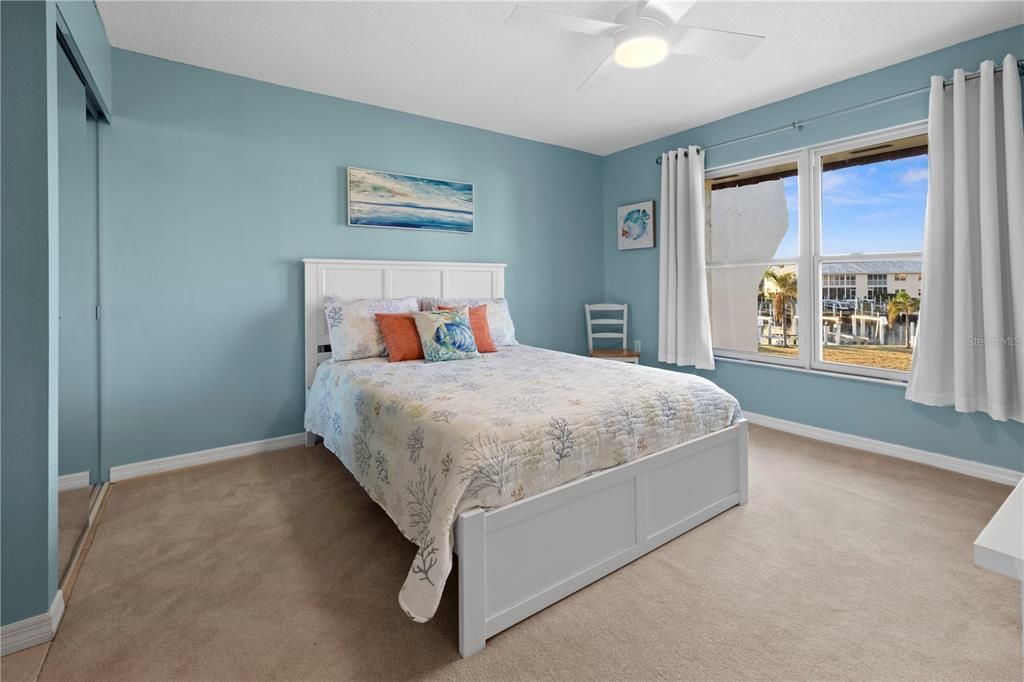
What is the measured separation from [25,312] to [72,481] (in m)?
0.93

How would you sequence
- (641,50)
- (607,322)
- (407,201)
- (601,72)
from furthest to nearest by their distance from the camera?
1. (607,322)
2. (407,201)
3. (601,72)
4. (641,50)

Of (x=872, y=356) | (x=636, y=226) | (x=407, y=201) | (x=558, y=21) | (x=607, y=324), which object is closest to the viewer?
(x=558, y=21)

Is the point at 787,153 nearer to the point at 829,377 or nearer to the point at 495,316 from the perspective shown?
the point at 829,377

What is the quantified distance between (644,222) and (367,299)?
2.77 meters

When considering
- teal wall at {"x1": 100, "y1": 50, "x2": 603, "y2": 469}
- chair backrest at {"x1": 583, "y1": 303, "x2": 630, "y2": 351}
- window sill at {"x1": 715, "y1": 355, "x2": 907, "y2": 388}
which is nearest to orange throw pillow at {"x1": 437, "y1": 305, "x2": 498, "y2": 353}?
teal wall at {"x1": 100, "y1": 50, "x2": 603, "y2": 469}

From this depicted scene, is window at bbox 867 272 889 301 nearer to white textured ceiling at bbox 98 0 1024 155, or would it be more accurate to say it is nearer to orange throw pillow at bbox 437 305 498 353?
white textured ceiling at bbox 98 0 1024 155

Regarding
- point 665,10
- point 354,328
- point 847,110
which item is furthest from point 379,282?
point 847,110

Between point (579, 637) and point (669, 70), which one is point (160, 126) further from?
point (579, 637)

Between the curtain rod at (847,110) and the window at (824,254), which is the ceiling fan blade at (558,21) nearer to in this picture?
the curtain rod at (847,110)

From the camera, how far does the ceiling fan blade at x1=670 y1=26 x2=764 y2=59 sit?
7.34ft

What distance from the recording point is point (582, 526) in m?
1.77

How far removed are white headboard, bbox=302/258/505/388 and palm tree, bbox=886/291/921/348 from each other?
9.59ft

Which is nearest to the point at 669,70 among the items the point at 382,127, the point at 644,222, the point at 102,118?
the point at 644,222

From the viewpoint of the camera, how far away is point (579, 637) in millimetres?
1546
